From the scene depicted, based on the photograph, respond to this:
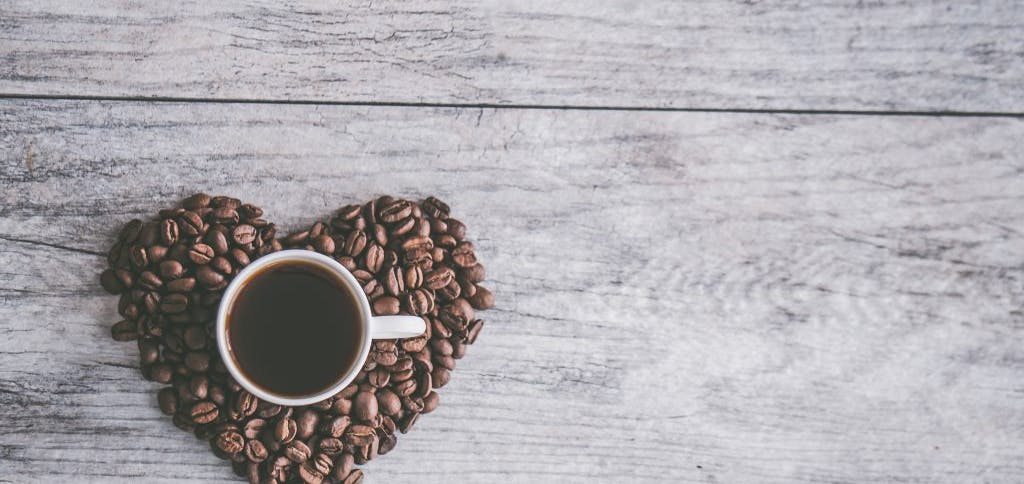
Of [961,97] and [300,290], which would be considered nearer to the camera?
[300,290]

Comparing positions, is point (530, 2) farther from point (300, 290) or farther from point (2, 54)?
point (2, 54)

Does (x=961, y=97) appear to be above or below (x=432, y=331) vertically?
above

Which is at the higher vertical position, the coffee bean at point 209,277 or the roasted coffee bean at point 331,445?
the coffee bean at point 209,277

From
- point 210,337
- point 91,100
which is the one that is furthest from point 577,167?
point 91,100

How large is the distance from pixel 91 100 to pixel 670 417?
0.81 metres

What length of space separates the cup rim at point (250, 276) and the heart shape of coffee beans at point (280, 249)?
0.21 ft

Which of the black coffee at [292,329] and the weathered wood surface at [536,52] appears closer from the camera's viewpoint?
the black coffee at [292,329]

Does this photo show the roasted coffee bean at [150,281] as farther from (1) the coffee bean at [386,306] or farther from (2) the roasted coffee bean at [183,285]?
(1) the coffee bean at [386,306]

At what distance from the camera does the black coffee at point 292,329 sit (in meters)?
0.89

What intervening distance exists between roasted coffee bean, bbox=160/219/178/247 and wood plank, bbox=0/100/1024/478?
6cm

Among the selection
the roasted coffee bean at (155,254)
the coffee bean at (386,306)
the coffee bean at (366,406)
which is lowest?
the coffee bean at (366,406)

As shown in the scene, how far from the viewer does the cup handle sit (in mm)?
859

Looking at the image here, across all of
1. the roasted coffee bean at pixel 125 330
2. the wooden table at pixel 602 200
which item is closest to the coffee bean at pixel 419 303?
the wooden table at pixel 602 200

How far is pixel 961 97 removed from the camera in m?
1.05
